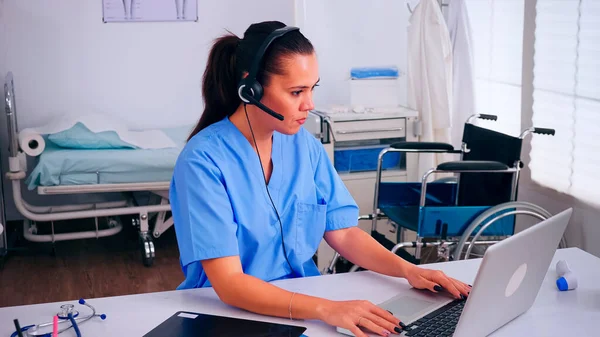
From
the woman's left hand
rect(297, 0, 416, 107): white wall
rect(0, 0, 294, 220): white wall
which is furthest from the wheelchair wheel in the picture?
rect(0, 0, 294, 220): white wall

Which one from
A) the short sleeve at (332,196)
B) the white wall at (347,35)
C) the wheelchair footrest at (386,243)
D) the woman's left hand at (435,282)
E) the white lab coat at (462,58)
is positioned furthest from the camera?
the white wall at (347,35)

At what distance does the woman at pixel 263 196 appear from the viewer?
146 cm

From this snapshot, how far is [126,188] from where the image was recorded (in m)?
3.55

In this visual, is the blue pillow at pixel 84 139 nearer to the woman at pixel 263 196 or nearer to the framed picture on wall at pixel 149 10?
the framed picture on wall at pixel 149 10

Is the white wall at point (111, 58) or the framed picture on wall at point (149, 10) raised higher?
the framed picture on wall at point (149, 10)

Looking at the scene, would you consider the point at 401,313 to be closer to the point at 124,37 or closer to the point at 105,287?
the point at 105,287

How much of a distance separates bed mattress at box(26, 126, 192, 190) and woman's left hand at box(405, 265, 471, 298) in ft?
7.43

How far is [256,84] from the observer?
1493 mm

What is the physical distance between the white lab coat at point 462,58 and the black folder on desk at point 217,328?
2471 millimetres

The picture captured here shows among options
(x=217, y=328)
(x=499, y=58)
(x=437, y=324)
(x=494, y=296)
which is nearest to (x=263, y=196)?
(x=217, y=328)

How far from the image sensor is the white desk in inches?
51.4

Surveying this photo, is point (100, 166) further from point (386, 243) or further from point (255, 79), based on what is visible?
point (255, 79)

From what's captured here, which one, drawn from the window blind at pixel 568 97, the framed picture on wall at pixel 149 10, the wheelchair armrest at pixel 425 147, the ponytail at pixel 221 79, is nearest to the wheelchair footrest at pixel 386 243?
the wheelchair armrest at pixel 425 147

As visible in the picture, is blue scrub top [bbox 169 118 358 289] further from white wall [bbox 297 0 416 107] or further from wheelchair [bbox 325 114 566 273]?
white wall [bbox 297 0 416 107]
